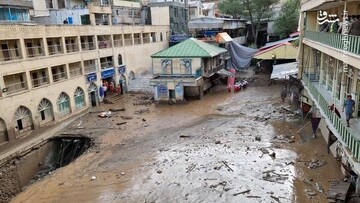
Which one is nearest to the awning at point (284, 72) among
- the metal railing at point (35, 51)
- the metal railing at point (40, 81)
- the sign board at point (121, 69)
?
the sign board at point (121, 69)

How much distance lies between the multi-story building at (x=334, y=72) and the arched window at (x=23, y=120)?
66.6ft

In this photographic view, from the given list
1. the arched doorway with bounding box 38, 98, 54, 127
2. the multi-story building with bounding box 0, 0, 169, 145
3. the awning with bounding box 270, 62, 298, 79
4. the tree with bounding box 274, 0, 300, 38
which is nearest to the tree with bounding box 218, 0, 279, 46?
the tree with bounding box 274, 0, 300, 38

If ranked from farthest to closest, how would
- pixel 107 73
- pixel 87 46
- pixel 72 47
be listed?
1. pixel 107 73
2. pixel 87 46
3. pixel 72 47

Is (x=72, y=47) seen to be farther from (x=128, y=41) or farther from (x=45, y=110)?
(x=128, y=41)

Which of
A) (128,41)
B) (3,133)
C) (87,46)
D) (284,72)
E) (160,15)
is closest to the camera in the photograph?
(3,133)

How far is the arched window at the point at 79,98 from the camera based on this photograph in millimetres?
29906

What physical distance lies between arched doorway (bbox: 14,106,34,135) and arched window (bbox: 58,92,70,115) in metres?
3.42

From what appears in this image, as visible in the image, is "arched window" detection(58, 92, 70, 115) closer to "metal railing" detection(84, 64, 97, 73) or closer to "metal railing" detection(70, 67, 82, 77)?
"metal railing" detection(70, 67, 82, 77)

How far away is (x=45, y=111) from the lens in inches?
1027

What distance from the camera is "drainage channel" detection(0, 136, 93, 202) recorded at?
19438 mm

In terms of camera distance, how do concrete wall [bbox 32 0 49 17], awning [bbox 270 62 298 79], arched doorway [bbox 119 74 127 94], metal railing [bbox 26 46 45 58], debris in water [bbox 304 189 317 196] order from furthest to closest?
concrete wall [bbox 32 0 49 17] < arched doorway [bbox 119 74 127 94] < awning [bbox 270 62 298 79] < metal railing [bbox 26 46 45 58] < debris in water [bbox 304 189 317 196]

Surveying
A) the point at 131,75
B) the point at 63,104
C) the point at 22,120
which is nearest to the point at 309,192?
the point at 22,120

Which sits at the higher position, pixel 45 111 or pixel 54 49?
pixel 54 49

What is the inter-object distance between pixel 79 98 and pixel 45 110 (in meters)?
4.64
